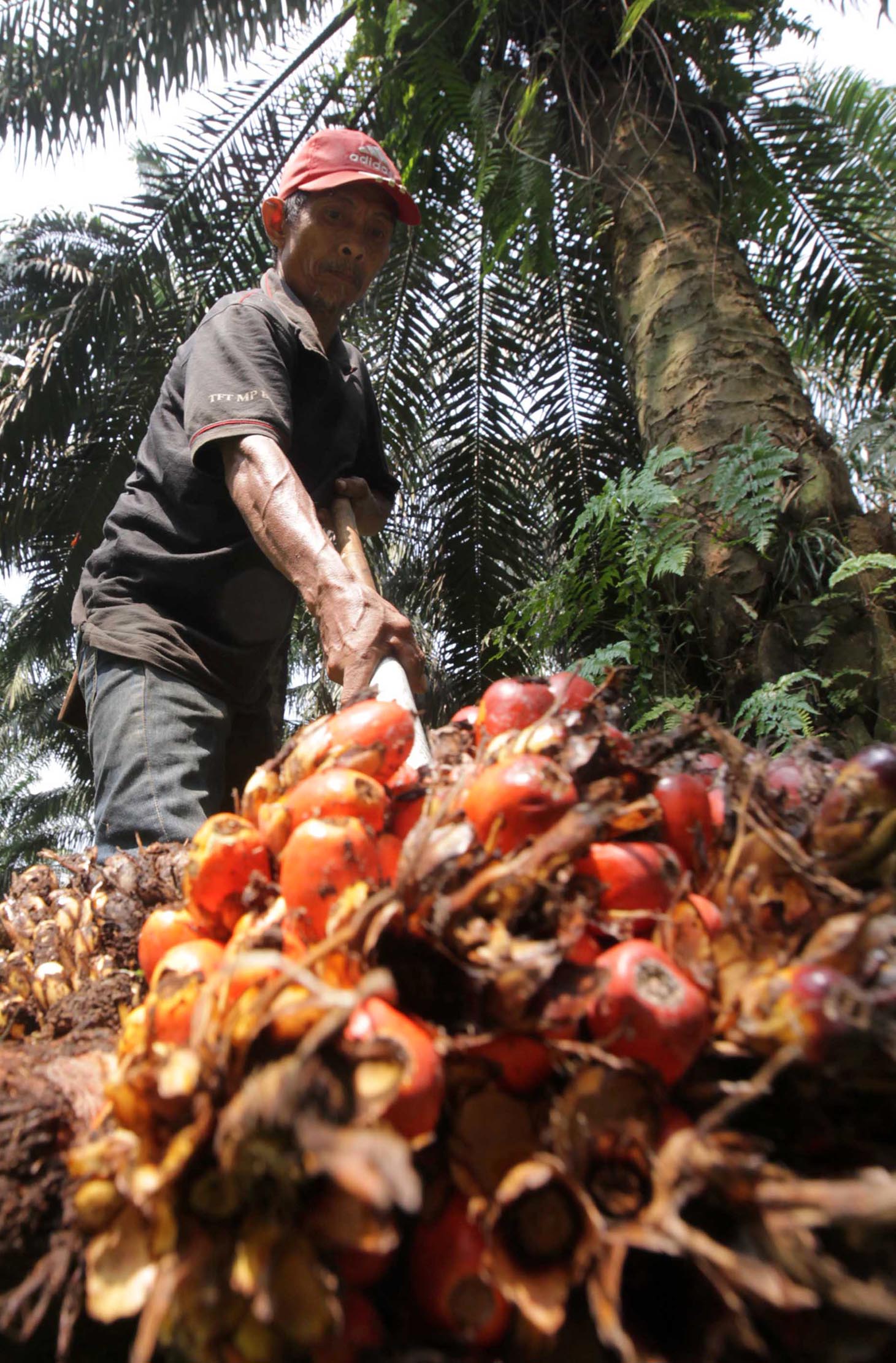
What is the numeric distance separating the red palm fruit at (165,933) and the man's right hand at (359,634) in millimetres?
622

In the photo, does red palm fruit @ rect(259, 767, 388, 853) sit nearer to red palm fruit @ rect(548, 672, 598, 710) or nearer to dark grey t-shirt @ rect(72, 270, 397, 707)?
red palm fruit @ rect(548, 672, 598, 710)

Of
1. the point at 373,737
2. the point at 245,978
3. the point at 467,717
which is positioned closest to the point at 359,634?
the point at 467,717

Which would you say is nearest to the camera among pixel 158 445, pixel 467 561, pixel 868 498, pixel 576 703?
pixel 576 703

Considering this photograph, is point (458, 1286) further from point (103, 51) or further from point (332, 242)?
point (103, 51)

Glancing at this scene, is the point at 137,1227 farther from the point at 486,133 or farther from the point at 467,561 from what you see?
the point at 467,561

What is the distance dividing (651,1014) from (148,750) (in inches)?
64.1

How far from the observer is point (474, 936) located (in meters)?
0.77

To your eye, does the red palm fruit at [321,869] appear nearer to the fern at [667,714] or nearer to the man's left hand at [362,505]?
the man's left hand at [362,505]

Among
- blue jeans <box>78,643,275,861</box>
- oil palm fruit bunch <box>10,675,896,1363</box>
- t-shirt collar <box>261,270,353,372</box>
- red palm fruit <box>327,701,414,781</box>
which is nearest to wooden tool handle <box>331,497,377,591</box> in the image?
t-shirt collar <box>261,270,353,372</box>

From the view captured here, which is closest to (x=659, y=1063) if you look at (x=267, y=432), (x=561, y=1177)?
(x=561, y=1177)

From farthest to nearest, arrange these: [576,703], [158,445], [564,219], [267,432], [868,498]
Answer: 1. [564,219]
2. [868,498]
3. [158,445]
4. [267,432]
5. [576,703]

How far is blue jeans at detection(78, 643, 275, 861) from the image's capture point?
2076mm

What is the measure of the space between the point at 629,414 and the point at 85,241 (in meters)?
5.23

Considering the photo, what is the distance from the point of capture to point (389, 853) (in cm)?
100
